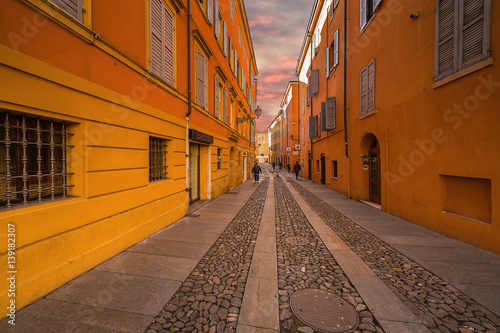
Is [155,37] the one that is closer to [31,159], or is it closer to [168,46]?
[168,46]

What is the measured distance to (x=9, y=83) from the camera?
2.42 meters

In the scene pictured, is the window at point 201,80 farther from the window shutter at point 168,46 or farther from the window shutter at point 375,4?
the window shutter at point 375,4

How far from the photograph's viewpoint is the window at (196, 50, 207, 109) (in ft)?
25.4

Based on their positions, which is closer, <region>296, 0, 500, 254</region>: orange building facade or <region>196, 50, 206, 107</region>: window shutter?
<region>296, 0, 500, 254</region>: orange building facade

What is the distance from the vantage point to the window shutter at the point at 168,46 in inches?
221

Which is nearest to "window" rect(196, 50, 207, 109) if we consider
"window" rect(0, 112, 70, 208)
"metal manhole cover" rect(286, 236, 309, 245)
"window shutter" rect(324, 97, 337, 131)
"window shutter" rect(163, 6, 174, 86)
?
"window shutter" rect(163, 6, 174, 86)

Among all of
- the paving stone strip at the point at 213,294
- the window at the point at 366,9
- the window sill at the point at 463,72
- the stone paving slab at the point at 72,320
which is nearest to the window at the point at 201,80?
the paving stone strip at the point at 213,294

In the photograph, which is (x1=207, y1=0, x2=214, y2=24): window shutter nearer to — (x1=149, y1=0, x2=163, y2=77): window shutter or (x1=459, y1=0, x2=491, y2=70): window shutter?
(x1=149, y1=0, x2=163, y2=77): window shutter

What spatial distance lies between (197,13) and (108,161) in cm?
690

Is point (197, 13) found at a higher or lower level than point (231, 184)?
higher

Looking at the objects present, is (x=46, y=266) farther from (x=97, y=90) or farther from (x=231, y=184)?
(x=231, y=184)

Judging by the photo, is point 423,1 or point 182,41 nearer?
point 423,1

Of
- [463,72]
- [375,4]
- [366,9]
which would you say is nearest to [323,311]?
[463,72]

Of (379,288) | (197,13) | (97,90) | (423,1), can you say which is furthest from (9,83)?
(423,1)
